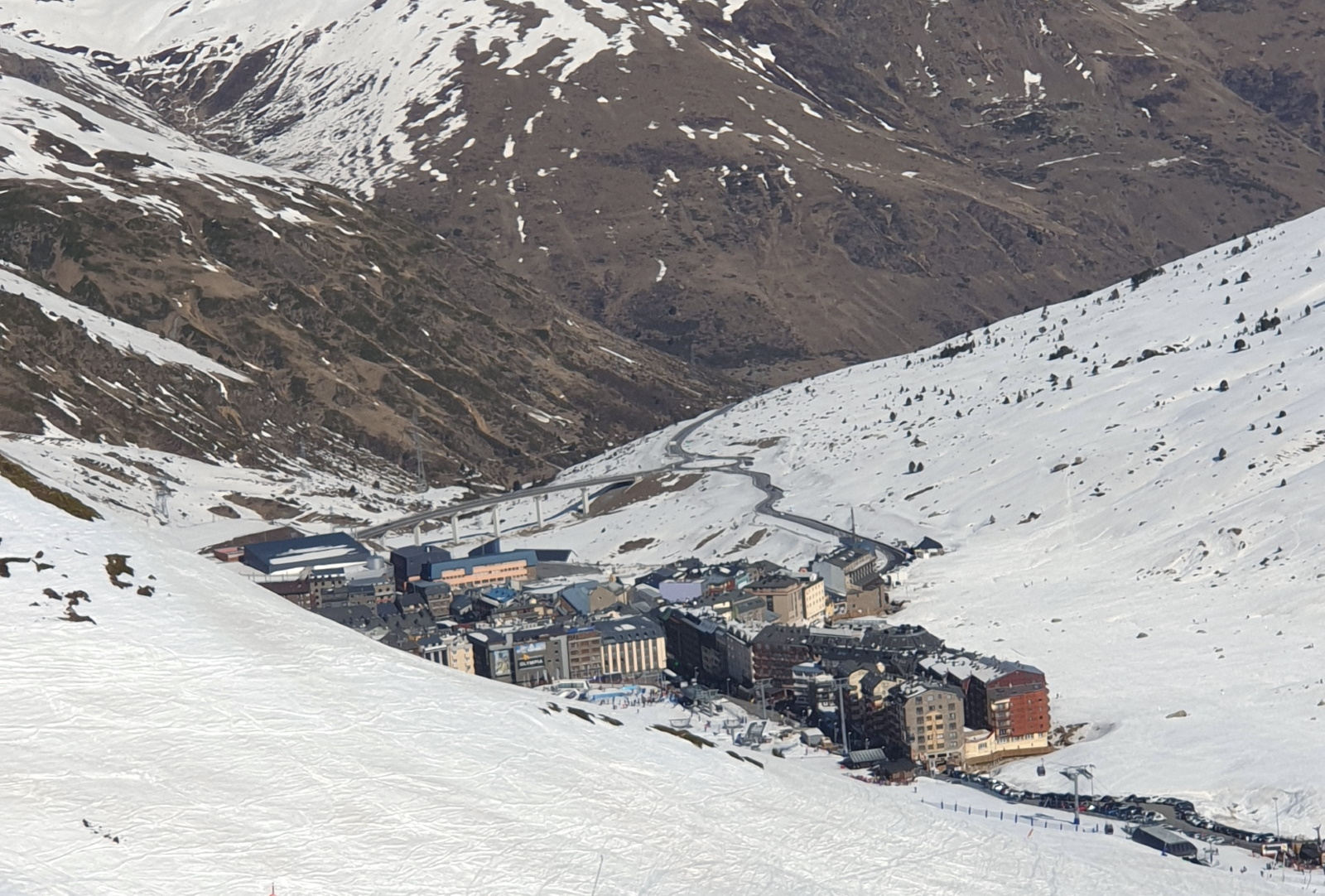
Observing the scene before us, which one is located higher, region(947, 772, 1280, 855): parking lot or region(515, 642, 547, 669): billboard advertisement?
region(515, 642, 547, 669): billboard advertisement

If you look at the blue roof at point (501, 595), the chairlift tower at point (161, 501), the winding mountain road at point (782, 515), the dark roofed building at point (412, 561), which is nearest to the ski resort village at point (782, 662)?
the winding mountain road at point (782, 515)

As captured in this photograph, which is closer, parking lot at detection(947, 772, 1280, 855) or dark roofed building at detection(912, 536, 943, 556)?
parking lot at detection(947, 772, 1280, 855)

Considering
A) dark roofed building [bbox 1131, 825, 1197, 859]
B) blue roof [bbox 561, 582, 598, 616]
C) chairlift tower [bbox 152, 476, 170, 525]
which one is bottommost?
dark roofed building [bbox 1131, 825, 1197, 859]

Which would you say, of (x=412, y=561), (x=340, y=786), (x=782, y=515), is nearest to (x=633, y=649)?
(x=412, y=561)

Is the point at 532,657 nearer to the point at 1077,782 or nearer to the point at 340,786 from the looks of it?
the point at 1077,782

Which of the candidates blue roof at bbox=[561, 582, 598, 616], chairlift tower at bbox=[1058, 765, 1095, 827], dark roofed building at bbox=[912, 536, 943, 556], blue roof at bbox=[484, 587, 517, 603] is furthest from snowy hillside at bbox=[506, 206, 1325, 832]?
blue roof at bbox=[484, 587, 517, 603]

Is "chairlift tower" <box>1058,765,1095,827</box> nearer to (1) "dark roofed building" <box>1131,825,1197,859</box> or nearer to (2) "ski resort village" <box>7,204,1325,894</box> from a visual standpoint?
(2) "ski resort village" <box>7,204,1325,894</box>

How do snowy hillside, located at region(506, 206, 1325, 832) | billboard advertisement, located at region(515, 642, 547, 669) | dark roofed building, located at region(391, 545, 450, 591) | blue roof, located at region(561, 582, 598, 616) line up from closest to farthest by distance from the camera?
snowy hillside, located at region(506, 206, 1325, 832) < billboard advertisement, located at region(515, 642, 547, 669) < blue roof, located at region(561, 582, 598, 616) < dark roofed building, located at region(391, 545, 450, 591)
